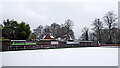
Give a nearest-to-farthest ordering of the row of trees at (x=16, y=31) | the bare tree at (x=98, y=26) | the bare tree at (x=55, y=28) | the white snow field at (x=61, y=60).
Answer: the white snow field at (x=61, y=60), the row of trees at (x=16, y=31), the bare tree at (x=98, y=26), the bare tree at (x=55, y=28)

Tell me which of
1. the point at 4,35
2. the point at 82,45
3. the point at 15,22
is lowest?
the point at 82,45

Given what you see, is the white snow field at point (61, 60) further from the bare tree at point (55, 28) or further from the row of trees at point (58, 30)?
the bare tree at point (55, 28)

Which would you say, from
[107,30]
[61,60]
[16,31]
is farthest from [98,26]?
[61,60]

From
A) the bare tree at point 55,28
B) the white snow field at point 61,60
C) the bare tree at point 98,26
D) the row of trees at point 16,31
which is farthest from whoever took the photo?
the bare tree at point 55,28

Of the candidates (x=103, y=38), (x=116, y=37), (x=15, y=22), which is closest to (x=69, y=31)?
(x=103, y=38)

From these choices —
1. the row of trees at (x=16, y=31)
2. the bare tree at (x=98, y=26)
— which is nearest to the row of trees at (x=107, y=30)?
the bare tree at (x=98, y=26)

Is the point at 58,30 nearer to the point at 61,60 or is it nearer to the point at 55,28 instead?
the point at 55,28

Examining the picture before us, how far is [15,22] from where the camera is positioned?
32469 millimetres

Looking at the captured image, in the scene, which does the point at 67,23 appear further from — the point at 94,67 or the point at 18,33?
the point at 94,67

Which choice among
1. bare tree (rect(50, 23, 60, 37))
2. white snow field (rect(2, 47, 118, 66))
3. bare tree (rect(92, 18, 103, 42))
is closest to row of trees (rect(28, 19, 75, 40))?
bare tree (rect(50, 23, 60, 37))

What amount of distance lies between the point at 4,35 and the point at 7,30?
4.64 ft

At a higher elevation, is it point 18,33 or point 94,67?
point 18,33

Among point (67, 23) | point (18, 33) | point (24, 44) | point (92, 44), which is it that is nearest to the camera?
point (24, 44)

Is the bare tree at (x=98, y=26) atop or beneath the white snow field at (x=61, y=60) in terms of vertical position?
atop
